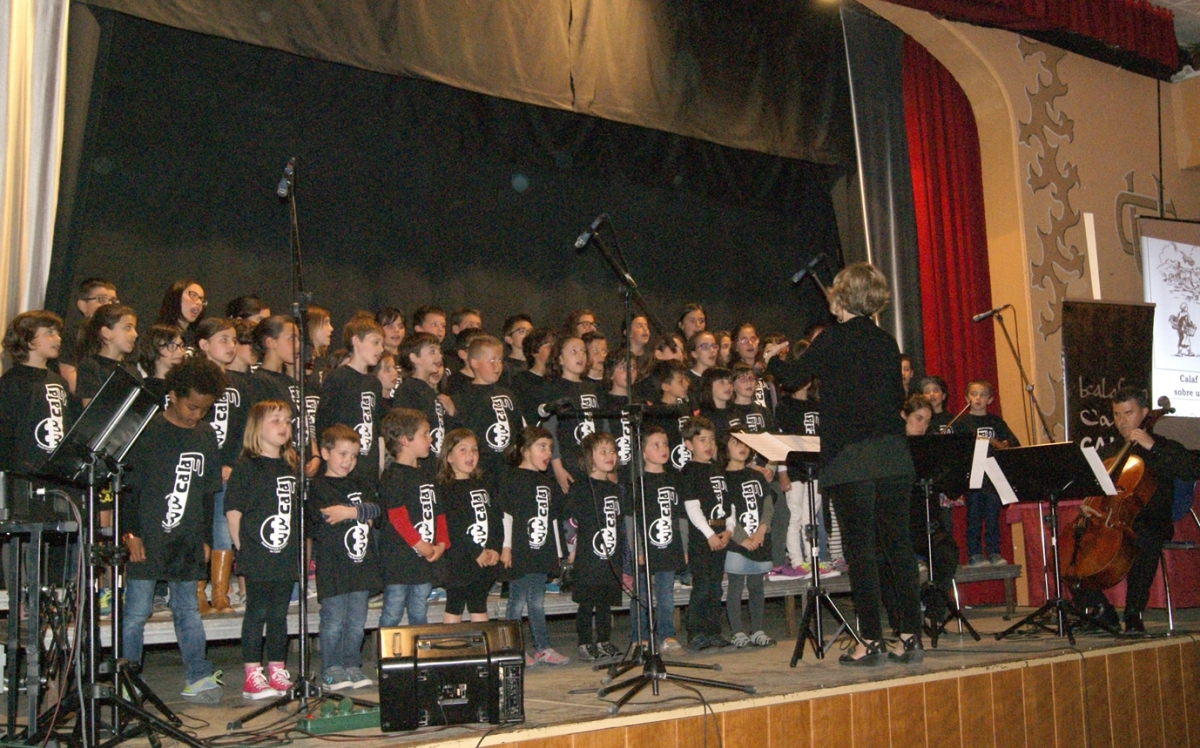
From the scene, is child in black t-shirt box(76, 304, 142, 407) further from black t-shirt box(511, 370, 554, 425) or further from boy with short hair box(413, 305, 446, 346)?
black t-shirt box(511, 370, 554, 425)

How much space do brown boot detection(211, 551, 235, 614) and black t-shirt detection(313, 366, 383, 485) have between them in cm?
67

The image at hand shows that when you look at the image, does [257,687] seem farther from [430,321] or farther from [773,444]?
[430,321]

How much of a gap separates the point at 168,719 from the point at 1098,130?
8659mm

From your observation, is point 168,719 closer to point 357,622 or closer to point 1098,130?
point 357,622

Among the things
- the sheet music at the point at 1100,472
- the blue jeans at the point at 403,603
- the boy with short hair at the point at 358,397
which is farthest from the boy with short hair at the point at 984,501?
the boy with short hair at the point at 358,397

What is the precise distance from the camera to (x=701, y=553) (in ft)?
17.5

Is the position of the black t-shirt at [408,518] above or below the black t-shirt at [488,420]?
below

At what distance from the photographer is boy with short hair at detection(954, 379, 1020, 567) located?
23.8ft

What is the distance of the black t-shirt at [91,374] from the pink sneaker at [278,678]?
1415 mm

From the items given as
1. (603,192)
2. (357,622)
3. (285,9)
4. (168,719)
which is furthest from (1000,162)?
(168,719)

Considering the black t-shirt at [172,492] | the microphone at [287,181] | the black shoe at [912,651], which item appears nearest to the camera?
the microphone at [287,181]

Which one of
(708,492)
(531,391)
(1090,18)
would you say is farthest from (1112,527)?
(1090,18)

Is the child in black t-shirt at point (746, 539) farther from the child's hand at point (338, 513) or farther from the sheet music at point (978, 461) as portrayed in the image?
the child's hand at point (338, 513)

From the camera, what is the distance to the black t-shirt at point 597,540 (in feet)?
16.5
